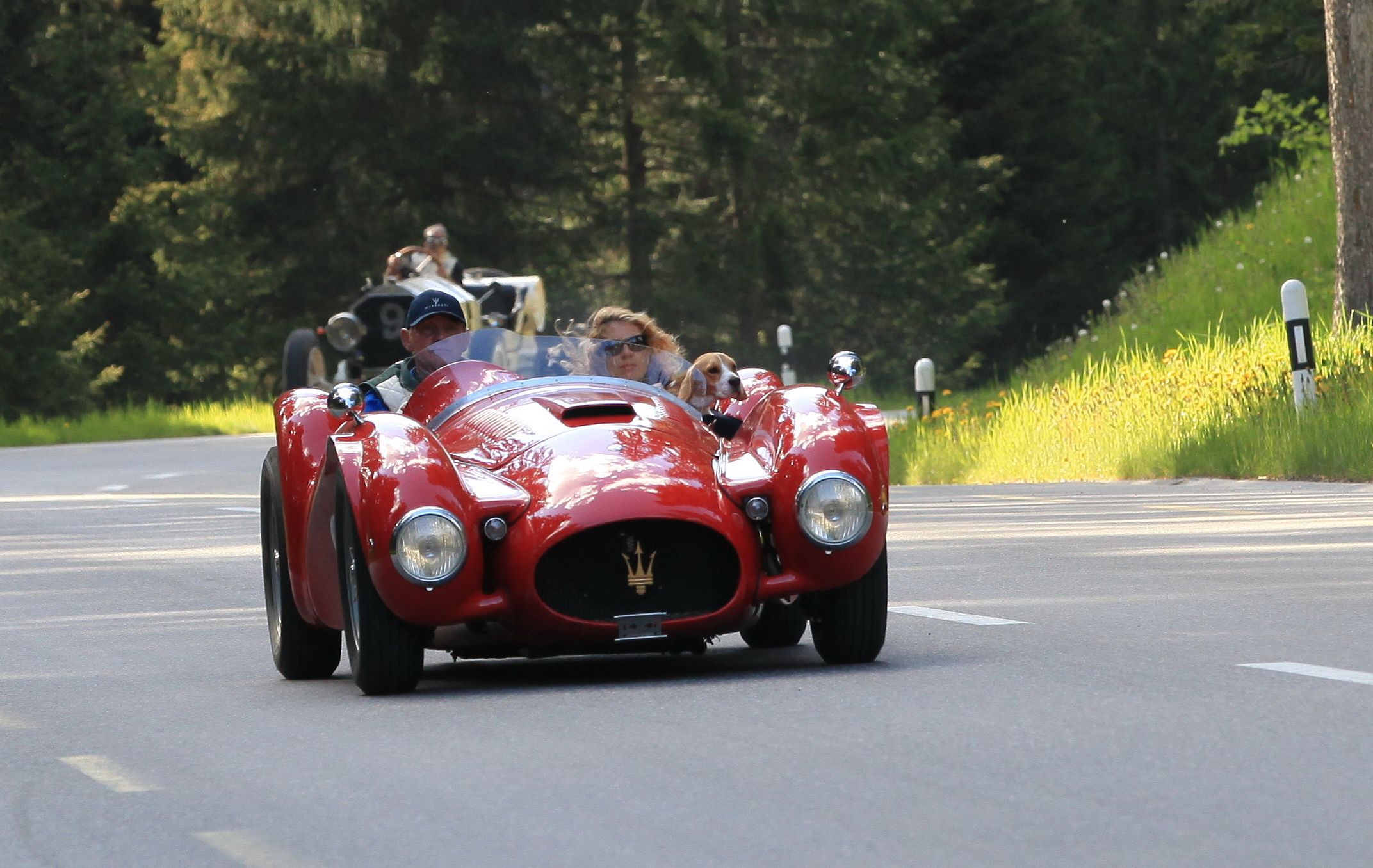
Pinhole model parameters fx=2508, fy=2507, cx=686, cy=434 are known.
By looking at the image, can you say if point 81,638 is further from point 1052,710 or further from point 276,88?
point 276,88

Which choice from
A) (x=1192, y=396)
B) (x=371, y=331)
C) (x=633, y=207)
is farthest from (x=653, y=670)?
(x=633, y=207)

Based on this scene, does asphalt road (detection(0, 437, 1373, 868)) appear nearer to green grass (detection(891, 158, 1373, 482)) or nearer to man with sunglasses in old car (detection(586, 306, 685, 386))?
man with sunglasses in old car (detection(586, 306, 685, 386))

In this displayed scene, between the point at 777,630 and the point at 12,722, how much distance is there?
254cm

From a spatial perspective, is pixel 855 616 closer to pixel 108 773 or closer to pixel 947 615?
pixel 947 615

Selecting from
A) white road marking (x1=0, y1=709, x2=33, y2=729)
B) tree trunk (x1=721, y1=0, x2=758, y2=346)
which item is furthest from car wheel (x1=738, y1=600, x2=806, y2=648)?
tree trunk (x1=721, y1=0, x2=758, y2=346)

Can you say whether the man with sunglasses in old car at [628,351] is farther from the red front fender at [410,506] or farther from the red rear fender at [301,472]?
the red front fender at [410,506]

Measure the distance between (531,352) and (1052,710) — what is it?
2.91 meters

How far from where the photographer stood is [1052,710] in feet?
21.0

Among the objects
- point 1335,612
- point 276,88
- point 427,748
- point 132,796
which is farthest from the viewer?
point 276,88

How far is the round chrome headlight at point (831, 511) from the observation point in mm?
7289

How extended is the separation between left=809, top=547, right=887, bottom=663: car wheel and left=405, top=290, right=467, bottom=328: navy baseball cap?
2146 millimetres

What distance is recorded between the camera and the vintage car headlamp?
21938 mm

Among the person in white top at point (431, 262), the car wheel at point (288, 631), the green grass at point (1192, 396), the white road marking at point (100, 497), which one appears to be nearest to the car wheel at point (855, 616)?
the car wheel at point (288, 631)

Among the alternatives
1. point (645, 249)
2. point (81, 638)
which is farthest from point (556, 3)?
point (81, 638)
